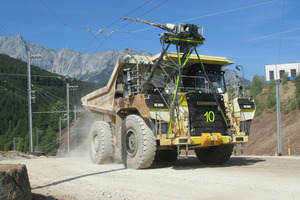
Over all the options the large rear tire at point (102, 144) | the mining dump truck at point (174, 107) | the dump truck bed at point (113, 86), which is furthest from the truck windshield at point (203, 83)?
the large rear tire at point (102, 144)

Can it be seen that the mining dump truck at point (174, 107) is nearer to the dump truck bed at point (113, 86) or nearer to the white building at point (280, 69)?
the dump truck bed at point (113, 86)

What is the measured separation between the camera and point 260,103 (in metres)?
40.1

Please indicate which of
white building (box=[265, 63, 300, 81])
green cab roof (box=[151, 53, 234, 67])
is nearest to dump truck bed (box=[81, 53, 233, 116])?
green cab roof (box=[151, 53, 234, 67])

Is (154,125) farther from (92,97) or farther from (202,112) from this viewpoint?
(92,97)

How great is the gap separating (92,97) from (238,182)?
360 inches

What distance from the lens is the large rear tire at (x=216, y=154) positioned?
11.4 meters

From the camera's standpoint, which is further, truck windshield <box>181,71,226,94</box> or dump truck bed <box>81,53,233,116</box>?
dump truck bed <box>81,53,233,116</box>

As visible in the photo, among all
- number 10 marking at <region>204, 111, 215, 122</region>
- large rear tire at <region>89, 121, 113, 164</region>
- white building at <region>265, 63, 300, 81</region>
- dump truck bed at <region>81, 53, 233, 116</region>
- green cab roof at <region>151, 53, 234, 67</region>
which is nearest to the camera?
number 10 marking at <region>204, 111, 215, 122</region>

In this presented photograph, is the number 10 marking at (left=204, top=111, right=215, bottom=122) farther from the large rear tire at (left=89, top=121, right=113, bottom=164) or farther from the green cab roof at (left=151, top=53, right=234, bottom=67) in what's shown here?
the large rear tire at (left=89, top=121, right=113, bottom=164)

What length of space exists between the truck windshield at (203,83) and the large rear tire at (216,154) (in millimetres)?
1922

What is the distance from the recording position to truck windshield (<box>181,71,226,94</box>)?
1103cm

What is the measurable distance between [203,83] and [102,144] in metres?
4.46

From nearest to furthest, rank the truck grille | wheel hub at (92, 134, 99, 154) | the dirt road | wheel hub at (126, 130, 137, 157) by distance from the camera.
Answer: the dirt road < the truck grille < wheel hub at (126, 130, 137, 157) < wheel hub at (92, 134, 99, 154)

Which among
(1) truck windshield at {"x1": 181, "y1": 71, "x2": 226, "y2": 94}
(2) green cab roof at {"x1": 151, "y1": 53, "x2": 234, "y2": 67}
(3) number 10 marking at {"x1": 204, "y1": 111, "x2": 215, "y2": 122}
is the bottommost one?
(3) number 10 marking at {"x1": 204, "y1": 111, "x2": 215, "y2": 122}
